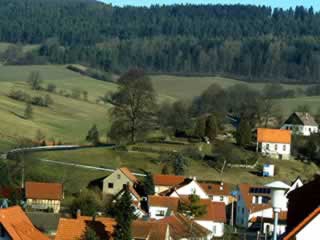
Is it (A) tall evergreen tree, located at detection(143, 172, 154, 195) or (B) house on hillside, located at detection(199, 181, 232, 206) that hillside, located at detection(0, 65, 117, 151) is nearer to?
(A) tall evergreen tree, located at detection(143, 172, 154, 195)

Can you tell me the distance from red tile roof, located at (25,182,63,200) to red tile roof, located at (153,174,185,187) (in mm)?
5928

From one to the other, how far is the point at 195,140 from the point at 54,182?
16863mm

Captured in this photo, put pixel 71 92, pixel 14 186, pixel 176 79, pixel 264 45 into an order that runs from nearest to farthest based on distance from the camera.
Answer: pixel 14 186 → pixel 71 92 → pixel 176 79 → pixel 264 45

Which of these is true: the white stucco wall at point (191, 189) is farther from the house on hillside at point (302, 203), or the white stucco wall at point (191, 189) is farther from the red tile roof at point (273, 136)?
the house on hillside at point (302, 203)

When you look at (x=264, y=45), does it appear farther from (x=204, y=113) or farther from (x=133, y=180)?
(x=133, y=180)

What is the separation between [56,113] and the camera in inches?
3310

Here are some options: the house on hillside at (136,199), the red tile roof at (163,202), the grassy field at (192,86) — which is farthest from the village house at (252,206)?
the grassy field at (192,86)

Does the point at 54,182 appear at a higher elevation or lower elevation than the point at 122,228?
lower

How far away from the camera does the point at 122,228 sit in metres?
23.8

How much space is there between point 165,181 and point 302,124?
2544 centimetres

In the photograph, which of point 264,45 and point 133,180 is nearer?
point 133,180

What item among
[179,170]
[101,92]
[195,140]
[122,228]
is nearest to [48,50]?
[101,92]

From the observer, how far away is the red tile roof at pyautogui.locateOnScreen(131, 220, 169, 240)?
25.9 metres

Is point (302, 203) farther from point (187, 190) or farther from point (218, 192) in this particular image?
point (218, 192)
